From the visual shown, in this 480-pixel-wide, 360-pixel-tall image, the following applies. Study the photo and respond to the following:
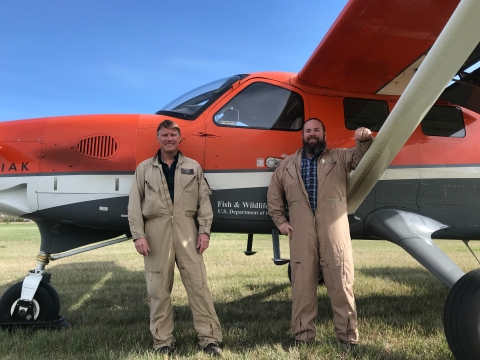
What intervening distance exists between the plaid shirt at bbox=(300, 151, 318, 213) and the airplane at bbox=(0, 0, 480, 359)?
0.35 meters

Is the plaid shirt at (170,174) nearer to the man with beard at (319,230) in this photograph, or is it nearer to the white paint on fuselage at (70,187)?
the white paint on fuselage at (70,187)

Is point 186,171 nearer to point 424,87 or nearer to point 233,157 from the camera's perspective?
point 233,157

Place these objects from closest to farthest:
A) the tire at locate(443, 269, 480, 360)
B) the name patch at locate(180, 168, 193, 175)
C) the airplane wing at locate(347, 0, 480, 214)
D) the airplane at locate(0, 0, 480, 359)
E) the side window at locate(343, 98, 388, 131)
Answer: the airplane wing at locate(347, 0, 480, 214) < the tire at locate(443, 269, 480, 360) < the name patch at locate(180, 168, 193, 175) < the airplane at locate(0, 0, 480, 359) < the side window at locate(343, 98, 388, 131)

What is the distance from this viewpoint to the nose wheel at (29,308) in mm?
3596

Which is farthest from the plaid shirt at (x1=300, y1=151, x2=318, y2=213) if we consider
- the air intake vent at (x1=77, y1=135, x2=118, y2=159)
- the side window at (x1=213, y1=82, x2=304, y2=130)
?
the air intake vent at (x1=77, y1=135, x2=118, y2=159)

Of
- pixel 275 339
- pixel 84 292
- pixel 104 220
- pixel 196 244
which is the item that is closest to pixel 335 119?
pixel 196 244

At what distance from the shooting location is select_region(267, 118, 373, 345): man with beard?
10.1 ft

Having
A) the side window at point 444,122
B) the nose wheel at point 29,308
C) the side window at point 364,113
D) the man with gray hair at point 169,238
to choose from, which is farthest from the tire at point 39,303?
the side window at point 444,122

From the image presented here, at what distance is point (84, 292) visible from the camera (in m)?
5.89

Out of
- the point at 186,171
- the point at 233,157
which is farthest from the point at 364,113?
the point at 186,171

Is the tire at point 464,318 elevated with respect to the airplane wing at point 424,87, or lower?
lower

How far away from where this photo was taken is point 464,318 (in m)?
2.63

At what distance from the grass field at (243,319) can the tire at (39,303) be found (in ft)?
0.66

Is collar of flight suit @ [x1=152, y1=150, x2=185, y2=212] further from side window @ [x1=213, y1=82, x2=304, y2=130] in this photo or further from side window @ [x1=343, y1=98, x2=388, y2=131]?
side window @ [x1=343, y1=98, x2=388, y2=131]
